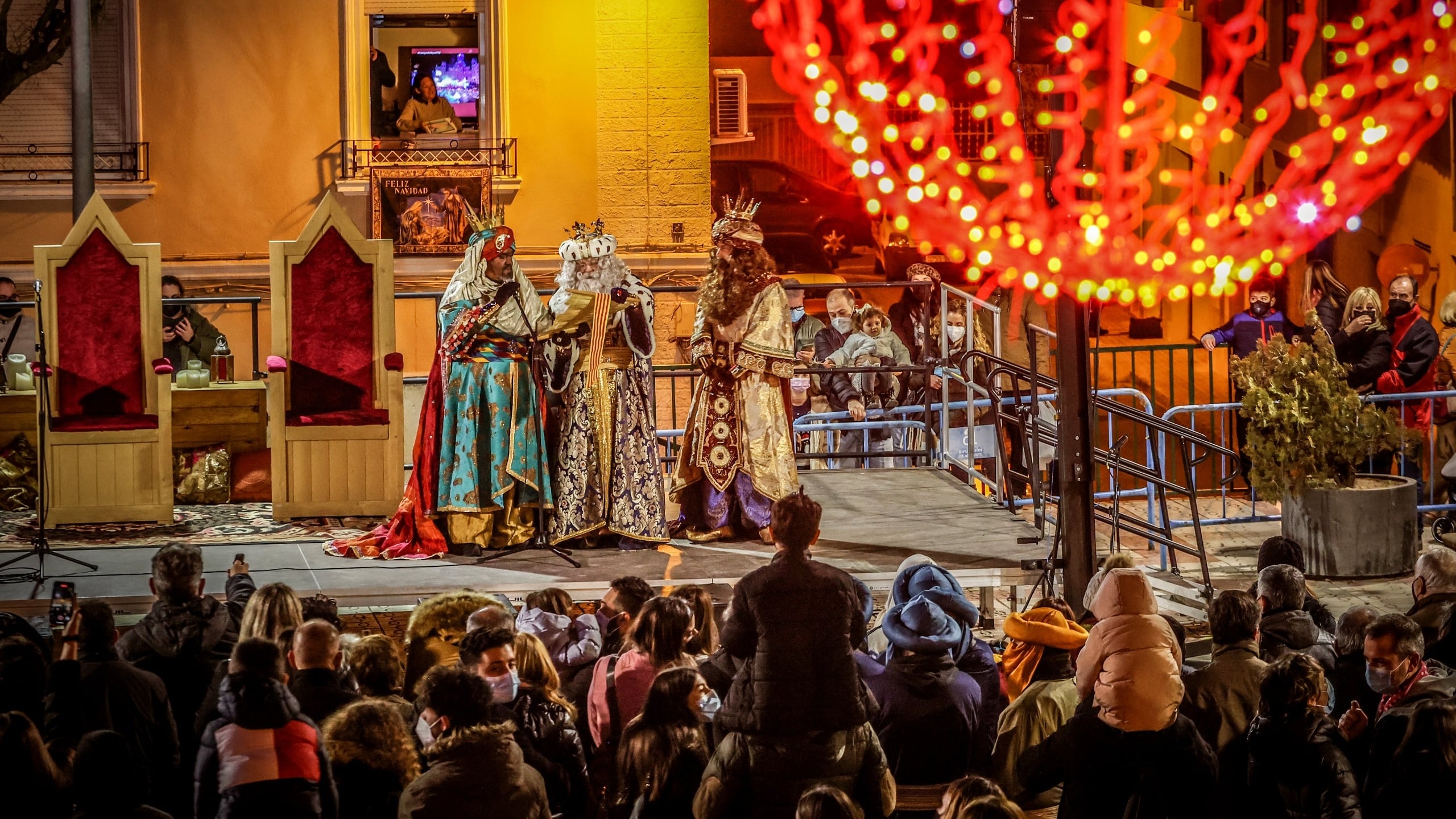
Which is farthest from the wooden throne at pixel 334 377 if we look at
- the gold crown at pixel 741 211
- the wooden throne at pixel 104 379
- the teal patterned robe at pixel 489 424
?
the gold crown at pixel 741 211

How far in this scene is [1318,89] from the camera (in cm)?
1850

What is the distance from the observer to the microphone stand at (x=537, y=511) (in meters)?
9.61

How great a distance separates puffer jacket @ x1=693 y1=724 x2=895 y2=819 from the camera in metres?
5.36

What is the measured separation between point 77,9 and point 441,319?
13.9ft

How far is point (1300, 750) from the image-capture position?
5.39m

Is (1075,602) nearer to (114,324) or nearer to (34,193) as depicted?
(114,324)

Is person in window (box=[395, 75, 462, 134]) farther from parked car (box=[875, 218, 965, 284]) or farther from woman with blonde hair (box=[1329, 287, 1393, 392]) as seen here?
parked car (box=[875, 218, 965, 284])

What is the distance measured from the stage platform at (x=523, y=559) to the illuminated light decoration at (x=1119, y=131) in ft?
4.77

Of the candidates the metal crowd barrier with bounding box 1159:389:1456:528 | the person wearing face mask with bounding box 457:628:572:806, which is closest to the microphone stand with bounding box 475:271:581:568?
the metal crowd barrier with bounding box 1159:389:1456:528

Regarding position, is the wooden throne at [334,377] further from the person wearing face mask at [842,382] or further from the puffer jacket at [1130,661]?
the puffer jacket at [1130,661]

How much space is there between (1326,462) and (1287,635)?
450 centimetres

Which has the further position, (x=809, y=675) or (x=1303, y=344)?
(x=1303, y=344)

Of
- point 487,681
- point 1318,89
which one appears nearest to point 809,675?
point 487,681

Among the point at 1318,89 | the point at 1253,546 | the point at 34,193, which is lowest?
the point at 1253,546
